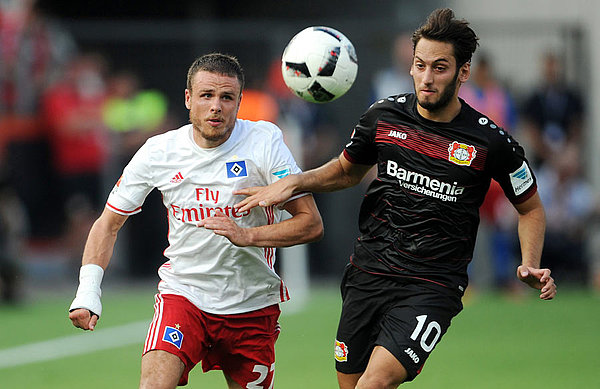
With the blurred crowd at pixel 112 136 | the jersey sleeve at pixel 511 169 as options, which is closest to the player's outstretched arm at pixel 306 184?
the jersey sleeve at pixel 511 169

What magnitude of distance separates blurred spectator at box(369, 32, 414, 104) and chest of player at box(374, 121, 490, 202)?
8.29 m

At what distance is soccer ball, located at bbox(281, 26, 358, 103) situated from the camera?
637 centimetres

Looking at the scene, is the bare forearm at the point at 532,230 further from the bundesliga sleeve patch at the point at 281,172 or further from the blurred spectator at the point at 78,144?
the blurred spectator at the point at 78,144

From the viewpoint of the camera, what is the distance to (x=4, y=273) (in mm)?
13539

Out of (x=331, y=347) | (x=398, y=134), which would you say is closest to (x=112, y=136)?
(x=331, y=347)

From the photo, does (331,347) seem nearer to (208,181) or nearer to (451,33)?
(208,181)

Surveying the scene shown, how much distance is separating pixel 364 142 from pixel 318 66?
1.82 feet

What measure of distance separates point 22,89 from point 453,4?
24.9 feet

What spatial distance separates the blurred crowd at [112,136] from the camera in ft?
49.2

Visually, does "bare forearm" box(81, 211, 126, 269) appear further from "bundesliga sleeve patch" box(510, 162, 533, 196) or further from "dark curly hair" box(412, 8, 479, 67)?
"bundesliga sleeve patch" box(510, 162, 533, 196)

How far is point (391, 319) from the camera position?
5852mm

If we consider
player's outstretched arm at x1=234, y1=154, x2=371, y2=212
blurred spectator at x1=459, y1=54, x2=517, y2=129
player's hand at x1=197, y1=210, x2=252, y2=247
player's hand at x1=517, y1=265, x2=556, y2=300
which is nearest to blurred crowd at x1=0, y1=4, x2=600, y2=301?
blurred spectator at x1=459, y1=54, x2=517, y2=129

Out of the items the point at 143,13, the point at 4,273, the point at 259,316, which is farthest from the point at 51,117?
the point at 259,316

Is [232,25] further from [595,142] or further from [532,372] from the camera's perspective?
[532,372]
